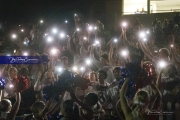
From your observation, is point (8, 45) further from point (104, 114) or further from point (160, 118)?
point (160, 118)

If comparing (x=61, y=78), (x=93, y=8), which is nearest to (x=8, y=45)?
(x=93, y=8)

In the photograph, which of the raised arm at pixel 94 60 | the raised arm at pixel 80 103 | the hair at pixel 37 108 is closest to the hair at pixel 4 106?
the hair at pixel 37 108

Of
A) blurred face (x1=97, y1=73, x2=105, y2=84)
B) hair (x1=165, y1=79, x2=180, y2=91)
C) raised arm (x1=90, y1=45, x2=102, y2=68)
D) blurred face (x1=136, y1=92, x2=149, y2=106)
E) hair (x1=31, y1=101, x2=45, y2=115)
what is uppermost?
raised arm (x1=90, y1=45, x2=102, y2=68)

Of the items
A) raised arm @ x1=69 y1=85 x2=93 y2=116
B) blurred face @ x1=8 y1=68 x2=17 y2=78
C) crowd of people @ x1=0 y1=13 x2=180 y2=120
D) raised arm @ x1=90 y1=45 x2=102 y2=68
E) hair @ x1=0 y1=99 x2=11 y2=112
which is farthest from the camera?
raised arm @ x1=90 y1=45 x2=102 y2=68

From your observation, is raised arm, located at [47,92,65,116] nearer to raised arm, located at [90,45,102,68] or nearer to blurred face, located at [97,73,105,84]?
blurred face, located at [97,73,105,84]

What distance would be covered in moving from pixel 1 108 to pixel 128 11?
15.0 metres

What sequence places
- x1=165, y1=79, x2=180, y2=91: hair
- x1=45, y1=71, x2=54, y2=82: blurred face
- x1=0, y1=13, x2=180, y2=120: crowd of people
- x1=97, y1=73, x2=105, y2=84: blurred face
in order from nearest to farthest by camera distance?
1. x1=0, y1=13, x2=180, y2=120: crowd of people
2. x1=165, y1=79, x2=180, y2=91: hair
3. x1=97, y1=73, x2=105, y2=84: blurred face
4. x1=45, y1=71, x2=54, y2=82: blurred face

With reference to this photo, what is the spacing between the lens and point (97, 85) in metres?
7.23

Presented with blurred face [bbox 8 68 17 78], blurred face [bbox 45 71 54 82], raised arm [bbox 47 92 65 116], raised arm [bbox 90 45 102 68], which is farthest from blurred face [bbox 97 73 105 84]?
raised arm [bbox 47 92 65 116]

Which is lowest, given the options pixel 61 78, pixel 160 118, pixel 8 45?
pixel 160 118

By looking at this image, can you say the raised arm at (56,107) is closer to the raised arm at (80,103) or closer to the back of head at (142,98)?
the raised arm at (80,103)

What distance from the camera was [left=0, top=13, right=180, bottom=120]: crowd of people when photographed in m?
4.57

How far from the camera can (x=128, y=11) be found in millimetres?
19312

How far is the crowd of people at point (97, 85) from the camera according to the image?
457cm
